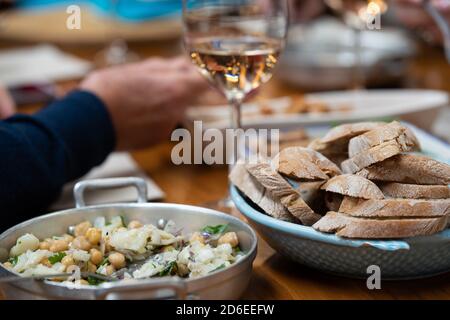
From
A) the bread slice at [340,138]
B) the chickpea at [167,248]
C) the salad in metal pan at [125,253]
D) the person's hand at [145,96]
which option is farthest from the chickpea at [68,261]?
the person's hand at [145,96]

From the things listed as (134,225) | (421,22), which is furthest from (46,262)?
(421,22)

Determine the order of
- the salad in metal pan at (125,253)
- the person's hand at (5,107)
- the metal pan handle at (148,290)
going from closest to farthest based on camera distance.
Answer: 1. the metal pan handle at (148,290)
2. the salad in metal pan at (125,253)
3. the person's hand at (5,107)

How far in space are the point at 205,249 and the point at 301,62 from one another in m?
1.12

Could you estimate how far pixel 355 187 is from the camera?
2.50ft

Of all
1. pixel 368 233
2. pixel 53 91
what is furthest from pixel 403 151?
pixel 53 91

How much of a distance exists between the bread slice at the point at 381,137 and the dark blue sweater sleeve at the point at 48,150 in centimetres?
47

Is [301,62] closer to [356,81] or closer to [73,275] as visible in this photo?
[356,81]

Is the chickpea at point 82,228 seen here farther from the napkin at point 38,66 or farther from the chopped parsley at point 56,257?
the napkin at point 38,66

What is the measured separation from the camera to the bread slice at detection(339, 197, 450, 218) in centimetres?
74

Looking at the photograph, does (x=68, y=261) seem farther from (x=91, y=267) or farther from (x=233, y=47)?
(x=233, y=47)

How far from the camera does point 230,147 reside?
1.27m

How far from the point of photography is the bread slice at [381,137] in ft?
2.61

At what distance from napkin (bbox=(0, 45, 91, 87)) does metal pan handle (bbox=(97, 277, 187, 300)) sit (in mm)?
1294

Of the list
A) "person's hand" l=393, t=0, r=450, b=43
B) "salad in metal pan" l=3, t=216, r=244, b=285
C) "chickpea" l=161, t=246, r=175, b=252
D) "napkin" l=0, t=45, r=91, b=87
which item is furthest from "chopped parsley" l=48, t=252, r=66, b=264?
"person's hand" l=393, t=0, r=450, b=43
